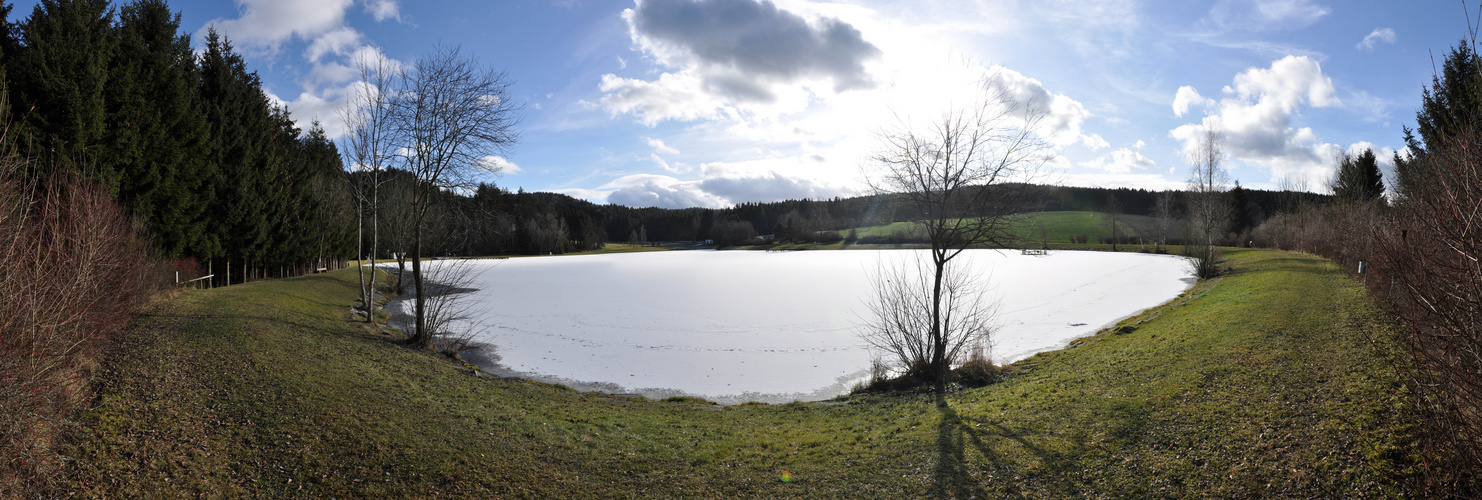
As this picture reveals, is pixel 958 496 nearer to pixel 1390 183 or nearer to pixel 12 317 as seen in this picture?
pixel 12 317

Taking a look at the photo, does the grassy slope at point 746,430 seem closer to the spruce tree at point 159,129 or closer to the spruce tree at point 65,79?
the spruce tree at point 65,79

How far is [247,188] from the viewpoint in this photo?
2408 centimetres

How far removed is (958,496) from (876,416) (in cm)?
409

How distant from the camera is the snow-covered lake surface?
14898 millimetres

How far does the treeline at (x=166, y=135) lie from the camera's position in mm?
13602

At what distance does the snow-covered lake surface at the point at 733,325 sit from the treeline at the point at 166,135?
7508mm

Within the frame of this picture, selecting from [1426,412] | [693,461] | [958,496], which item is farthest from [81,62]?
[1426,412]

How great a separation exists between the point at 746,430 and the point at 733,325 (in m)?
11.8

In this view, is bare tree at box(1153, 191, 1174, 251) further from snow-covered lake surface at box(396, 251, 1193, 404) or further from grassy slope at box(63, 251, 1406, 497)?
grassy slope at box(63, 251, 1406, 497)

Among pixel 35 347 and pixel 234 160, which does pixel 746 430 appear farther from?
pixel 234 160

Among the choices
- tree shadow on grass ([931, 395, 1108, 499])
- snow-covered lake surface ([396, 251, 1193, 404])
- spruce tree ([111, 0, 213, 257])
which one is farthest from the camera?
spruce tree ([111, 0, 213, 257])

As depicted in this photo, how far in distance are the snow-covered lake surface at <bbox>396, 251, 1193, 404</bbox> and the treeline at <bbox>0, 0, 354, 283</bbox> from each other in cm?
751

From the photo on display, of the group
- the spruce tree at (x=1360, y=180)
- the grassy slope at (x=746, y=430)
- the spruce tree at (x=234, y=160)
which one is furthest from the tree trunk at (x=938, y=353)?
the spruce tree at (x=1360, y=180)

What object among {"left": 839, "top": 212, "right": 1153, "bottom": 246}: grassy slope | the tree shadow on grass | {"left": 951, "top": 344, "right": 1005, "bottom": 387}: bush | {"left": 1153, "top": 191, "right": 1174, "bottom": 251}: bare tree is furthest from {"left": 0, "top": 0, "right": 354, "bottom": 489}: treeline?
{"left": 1153, "top": 191, "right": 1174, "bottom": 251}: bare tree
